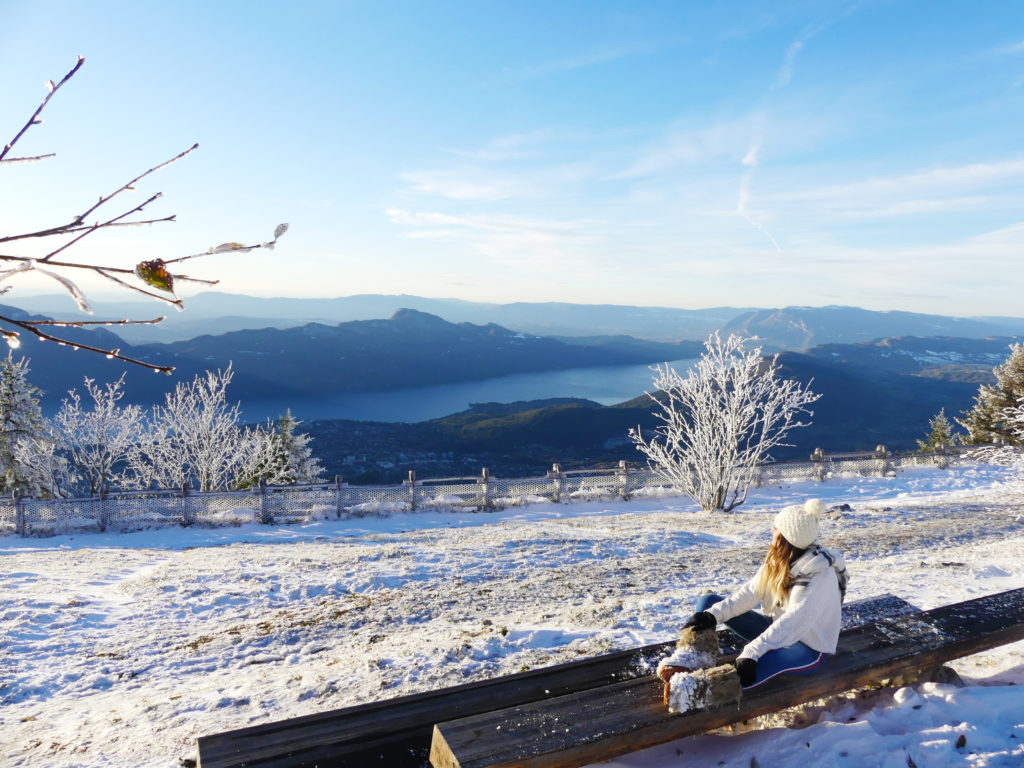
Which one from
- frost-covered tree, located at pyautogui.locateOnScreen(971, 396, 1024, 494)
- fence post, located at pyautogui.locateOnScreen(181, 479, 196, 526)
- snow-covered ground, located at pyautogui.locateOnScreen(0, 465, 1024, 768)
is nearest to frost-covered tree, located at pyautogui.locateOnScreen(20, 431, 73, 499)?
fence post, located at pyautogui.locateOnScreen(181, 479, 196, 526)

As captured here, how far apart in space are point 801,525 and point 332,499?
15109 mm

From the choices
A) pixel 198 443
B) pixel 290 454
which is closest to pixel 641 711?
pixel 198 443

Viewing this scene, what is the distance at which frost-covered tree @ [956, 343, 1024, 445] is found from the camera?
2552cm

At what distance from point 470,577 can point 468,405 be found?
425ft

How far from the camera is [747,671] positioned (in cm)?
295

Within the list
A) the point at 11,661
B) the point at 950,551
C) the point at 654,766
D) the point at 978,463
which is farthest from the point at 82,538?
the point at 978,463

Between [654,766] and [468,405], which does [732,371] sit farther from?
[468,405]

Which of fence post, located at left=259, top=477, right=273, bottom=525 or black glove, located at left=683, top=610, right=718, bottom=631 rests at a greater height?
black glove, located at left=683, top=610, right=718, bottom=631

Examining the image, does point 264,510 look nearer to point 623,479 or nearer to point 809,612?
point 623,479

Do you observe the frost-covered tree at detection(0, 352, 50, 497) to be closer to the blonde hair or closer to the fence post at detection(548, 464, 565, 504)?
the fence post at detection(548, 464, 565, 504)

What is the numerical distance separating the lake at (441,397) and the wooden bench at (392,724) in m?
113

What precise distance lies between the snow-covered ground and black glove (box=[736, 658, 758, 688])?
1.18 ft

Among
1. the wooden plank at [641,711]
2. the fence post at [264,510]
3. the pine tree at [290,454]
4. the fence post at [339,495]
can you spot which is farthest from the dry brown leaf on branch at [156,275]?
the pine tree at [290,454]

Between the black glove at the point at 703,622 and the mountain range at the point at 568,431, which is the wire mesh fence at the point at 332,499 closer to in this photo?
the black glove at the point at 703,622
